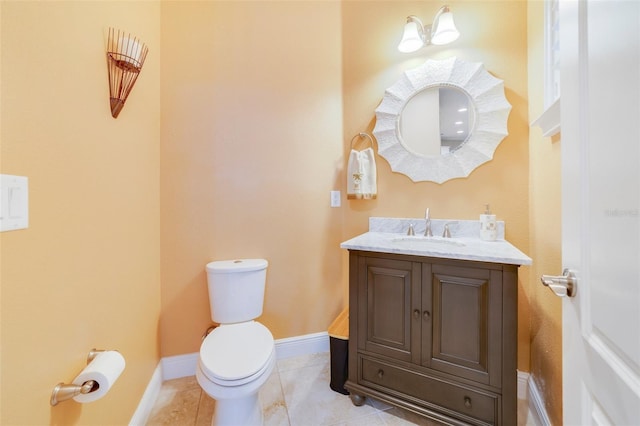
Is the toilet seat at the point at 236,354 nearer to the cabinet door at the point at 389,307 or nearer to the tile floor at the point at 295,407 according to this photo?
the tile floor at the point at 295,407

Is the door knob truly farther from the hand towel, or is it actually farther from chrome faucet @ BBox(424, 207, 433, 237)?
the hand towel

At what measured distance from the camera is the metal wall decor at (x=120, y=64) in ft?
3.29

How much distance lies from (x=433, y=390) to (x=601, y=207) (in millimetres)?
1109

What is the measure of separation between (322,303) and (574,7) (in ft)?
6.16

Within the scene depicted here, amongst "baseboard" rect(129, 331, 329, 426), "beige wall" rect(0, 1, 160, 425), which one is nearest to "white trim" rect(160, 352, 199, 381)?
"baseboard" rect(129, 331, 329, 426)

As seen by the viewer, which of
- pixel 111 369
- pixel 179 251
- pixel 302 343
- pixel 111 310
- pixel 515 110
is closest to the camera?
pixel 111 369

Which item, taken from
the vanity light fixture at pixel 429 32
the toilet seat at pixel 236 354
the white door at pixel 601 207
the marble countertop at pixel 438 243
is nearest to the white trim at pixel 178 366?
the toilet seat at pixel 236 354

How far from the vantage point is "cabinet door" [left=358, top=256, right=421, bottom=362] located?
1229 millimetres

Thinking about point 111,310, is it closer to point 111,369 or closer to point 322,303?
point 111,369

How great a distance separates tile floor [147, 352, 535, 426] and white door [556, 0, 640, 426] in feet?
3.05

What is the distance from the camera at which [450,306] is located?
1154 millimetres

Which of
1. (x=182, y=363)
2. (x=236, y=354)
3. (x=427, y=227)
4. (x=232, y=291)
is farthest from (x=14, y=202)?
(x=427, y=227)

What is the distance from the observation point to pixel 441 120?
5.30ft

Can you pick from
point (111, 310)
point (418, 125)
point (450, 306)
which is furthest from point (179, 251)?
point (418, 125)
